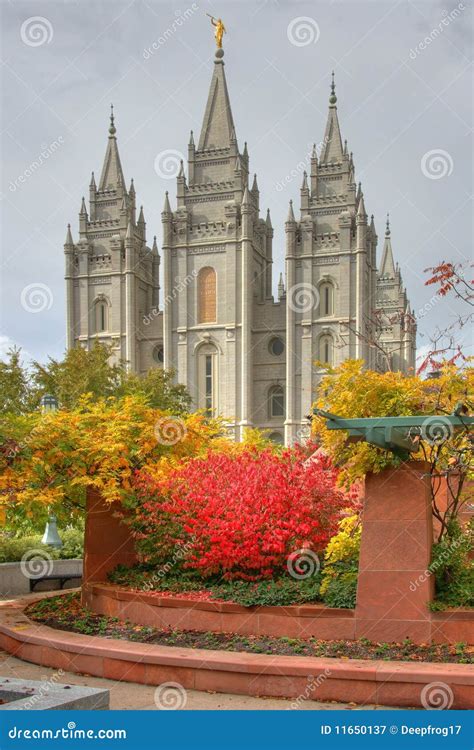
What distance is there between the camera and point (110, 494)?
9.62m

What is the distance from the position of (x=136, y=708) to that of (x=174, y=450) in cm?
497

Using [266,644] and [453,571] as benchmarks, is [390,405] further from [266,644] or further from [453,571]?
[266,644]

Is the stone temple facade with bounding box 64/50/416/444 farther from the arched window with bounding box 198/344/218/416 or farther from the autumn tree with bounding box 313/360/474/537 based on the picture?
the autumn tree with bounding box 313/360/474/537

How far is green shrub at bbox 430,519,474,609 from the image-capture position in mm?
8008

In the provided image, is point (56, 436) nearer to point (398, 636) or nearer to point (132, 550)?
point (132, 550)

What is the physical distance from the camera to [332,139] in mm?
74062

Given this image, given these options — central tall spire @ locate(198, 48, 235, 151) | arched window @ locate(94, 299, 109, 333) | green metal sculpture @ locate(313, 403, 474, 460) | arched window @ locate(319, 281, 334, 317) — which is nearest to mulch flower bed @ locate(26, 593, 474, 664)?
green metal sculpture @ locate(313, 403, 474, 460)

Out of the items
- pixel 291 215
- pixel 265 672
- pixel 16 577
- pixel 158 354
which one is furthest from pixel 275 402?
pixel 265 672

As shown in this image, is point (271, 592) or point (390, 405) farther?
point (390, 405)

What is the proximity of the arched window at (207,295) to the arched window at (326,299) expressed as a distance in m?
9.07

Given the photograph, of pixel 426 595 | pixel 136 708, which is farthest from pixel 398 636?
pixel 136 708

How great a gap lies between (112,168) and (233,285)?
21.5 meters

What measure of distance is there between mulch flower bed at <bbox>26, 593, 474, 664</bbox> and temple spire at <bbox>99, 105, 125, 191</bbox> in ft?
240

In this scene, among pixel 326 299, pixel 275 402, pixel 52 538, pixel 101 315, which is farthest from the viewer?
pixel 101 315
